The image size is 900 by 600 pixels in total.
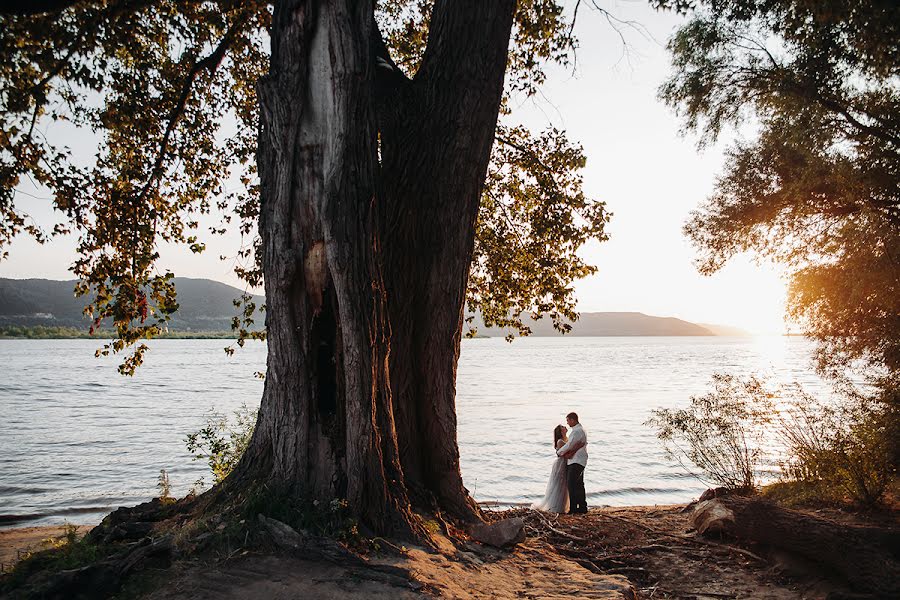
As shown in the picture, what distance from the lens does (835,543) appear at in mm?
5402

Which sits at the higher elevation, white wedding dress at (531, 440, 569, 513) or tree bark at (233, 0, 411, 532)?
tree bark at (233, 0, 411, 532)

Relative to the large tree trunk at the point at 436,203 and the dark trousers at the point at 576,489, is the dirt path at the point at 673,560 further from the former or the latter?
the dark trousers at the point at 576,489

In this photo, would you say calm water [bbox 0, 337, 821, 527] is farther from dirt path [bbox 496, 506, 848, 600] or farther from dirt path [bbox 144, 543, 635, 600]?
dirt path [bbox 144, 543, 635, 600]

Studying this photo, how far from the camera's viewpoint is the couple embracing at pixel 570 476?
1051cm

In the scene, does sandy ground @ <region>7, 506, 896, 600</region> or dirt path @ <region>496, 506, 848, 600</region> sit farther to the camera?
dirt path @ <region>496, 506, 848, 600</region>

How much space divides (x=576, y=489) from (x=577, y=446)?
79 cm

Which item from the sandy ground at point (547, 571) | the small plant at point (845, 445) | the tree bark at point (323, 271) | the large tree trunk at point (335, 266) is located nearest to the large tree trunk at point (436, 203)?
the large tree trunk at point (335, 266)

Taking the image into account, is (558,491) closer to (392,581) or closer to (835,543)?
(835,543)

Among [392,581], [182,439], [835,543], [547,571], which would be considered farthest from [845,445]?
[182,439]

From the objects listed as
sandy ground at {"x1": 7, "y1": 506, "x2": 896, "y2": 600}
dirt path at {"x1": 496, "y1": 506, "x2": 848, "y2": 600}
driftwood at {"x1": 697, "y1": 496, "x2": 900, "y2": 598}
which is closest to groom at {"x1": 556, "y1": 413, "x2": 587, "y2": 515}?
sandy ground at {"x1": 7, "y1": 506, "x2": 896, "y2": 600}

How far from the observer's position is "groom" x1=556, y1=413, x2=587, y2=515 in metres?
10.5

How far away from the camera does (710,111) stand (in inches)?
450

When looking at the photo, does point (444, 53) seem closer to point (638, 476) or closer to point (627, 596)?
point (627, 596)

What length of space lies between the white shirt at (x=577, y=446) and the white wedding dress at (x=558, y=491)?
243mm
